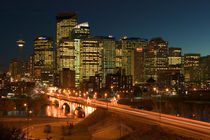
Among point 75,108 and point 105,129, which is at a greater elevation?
point 105,129

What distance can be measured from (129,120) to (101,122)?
11366 mm

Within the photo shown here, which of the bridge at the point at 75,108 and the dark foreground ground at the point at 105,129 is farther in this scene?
the bridge at the point at 75,108

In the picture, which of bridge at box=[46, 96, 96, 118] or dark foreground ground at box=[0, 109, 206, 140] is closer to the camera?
dark foreground ground at box=[0, 109, 206, 140]

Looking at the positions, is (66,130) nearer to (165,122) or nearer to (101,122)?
(101,122)

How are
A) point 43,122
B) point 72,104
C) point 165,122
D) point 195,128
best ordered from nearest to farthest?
point 195,128 → point 165,122 → point 43,122 → point 72,104

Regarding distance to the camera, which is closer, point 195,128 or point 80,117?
point 195,128

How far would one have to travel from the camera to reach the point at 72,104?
91.2 meters

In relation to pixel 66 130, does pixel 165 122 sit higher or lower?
higher

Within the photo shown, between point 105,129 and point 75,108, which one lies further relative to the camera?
point 75,108

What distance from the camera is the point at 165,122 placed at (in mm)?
39656

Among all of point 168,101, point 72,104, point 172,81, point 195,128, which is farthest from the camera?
point 172,81

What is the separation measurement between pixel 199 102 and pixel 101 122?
84.7 m

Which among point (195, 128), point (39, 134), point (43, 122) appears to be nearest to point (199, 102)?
point (43, 122)

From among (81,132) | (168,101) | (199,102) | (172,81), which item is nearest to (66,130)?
(81,132)
